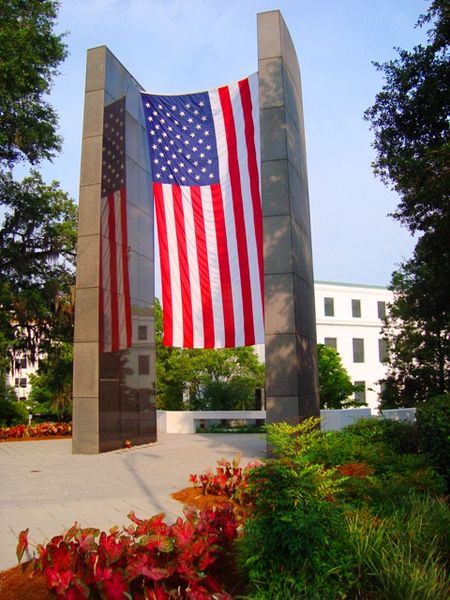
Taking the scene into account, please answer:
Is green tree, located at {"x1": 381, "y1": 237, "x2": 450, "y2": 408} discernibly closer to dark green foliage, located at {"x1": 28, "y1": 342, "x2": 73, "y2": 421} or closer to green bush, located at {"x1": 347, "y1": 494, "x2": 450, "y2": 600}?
dark green foliage, located at {"x1": 28, "y1": 342, "x2": 73, "y2": 421}

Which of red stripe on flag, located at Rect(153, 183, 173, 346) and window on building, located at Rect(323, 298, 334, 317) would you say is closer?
red stripe on flag, located at Rect(153, 183, 173, 346)

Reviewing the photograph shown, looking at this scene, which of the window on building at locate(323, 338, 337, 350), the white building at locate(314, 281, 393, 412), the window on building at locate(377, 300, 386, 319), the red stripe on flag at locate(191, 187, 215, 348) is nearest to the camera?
the red stripe on flag at locate(191, 187, 215, 348)

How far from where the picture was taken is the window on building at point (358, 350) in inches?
2239

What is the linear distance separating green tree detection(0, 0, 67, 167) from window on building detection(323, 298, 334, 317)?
36001mm

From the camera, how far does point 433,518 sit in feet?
17.6

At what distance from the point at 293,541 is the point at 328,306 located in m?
53.1

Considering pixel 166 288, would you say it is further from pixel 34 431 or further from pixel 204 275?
pixel 34 431

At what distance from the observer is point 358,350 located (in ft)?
187

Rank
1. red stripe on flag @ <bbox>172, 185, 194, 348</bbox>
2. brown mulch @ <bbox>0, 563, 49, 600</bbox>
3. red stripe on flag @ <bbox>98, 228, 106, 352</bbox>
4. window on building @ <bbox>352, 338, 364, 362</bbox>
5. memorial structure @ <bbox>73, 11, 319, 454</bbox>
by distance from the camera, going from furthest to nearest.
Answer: window on building @ <bbox>352, 338, 364, 362</bbox> → red stripe on flag @ <bbox>98, 228, 106, 352</bbox> → red stripe on flag @ <bbox>172, 185, 194, 348</bbox> → memorial structure @ <bbox>73, 11, 319, 454</bbox> → brown mulch @ <bbox>0, 563, 49, 600</bbox>

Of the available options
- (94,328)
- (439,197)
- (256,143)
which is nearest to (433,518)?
(439,197)

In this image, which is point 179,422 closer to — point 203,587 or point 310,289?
point 310,289

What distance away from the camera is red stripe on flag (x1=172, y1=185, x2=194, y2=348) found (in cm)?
1427

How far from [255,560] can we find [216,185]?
11.0m

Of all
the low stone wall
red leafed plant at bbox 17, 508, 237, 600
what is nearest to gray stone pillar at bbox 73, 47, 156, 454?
the low stone wall
